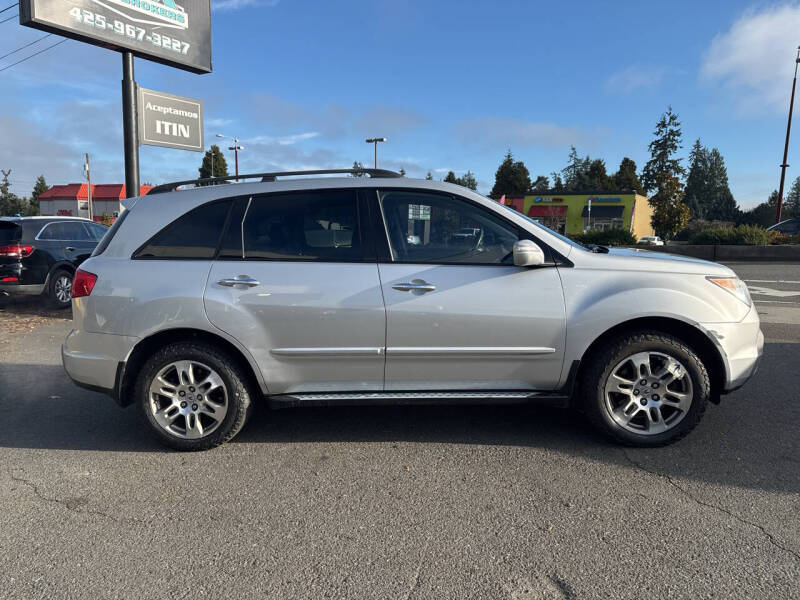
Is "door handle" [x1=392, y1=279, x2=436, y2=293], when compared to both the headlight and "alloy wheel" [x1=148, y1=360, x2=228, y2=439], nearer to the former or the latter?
"alloy wheel" [x1=148, y1=360, x2=228, y2=439]

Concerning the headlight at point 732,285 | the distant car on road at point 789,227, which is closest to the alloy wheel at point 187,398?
the headlight at point 732,285

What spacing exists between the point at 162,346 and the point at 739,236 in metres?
23.0

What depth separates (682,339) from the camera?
365 centimetres

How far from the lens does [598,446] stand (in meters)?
3.67

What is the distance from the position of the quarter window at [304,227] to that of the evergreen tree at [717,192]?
10403 centimetres

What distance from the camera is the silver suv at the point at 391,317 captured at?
3510 millimetres

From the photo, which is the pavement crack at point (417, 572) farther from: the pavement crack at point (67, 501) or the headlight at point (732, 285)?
the headlight at point (732, 285)

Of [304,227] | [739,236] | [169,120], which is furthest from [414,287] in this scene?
[739,236]

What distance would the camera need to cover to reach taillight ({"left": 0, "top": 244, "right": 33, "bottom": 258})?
29.2ft

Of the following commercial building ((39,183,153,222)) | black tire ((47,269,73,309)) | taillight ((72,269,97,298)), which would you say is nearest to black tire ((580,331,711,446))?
taillight ((72,269,97,298))

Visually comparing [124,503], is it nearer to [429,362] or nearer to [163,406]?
[163,406]

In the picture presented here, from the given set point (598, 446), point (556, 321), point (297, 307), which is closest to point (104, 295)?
point (297, 307)

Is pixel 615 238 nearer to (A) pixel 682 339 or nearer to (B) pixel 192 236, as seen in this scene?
(A) pixel 682 339

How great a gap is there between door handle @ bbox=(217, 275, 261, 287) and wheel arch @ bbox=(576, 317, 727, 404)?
221 cm
